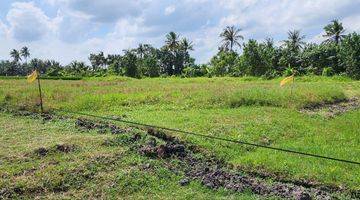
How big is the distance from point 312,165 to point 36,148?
7036 mm

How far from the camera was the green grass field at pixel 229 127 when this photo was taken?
9.72 m

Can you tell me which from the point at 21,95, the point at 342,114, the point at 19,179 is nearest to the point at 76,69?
the point at 21,95

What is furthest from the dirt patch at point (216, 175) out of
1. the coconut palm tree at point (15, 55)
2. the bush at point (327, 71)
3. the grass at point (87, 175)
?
the coconut palm tree at point (15, 55)

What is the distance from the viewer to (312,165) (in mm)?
10125

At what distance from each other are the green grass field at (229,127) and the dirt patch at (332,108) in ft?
1.04

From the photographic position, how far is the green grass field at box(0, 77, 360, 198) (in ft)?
31.9

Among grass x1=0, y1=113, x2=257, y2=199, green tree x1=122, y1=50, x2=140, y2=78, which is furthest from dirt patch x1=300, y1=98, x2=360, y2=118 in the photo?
green tree x1=122, y1=50, x2=140, y2=78

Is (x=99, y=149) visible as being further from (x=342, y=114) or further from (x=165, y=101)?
(x=342, y=114)

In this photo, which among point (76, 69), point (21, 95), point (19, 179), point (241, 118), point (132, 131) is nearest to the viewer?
point (19, 179)

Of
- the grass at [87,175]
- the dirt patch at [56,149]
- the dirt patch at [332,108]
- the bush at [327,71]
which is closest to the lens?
the grass at [87,175]

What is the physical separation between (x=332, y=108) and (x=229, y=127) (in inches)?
362

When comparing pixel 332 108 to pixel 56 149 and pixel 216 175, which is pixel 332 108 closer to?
pixel 216 175

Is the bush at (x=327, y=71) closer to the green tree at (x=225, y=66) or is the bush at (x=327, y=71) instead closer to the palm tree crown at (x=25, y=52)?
the green tree at (x=225, y=66)

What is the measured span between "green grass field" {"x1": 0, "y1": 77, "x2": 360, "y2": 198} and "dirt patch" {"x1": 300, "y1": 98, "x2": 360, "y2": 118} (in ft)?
1.04
